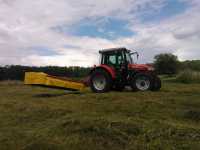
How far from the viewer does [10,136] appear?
7.69m

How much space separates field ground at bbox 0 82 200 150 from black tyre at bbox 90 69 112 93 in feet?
12.8

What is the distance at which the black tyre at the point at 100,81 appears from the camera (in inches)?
594

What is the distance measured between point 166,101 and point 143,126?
145 inches

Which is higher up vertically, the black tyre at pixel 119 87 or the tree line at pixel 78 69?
the tree line at pixel 78 69

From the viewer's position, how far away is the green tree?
128ft

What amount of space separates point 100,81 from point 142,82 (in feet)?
6.60

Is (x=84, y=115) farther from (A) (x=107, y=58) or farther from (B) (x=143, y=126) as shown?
(A) (x=107, y=58)

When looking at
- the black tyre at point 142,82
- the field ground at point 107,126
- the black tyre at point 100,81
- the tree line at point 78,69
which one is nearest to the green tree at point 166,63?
the tree line at point 78,69

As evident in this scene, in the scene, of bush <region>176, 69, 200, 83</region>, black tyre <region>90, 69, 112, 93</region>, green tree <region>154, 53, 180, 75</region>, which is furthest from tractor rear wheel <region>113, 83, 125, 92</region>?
green tree <region>154, 53, 180, 75</region>

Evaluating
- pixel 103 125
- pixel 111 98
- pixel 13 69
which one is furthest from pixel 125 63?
pixel 13 69

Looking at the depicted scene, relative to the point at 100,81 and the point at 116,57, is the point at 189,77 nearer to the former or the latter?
the point at 116,57

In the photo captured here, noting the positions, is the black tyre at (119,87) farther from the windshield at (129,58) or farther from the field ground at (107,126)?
the field ground at (107,126)

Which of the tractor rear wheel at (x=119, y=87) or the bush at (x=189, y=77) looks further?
the bush at (x=189, y=77)

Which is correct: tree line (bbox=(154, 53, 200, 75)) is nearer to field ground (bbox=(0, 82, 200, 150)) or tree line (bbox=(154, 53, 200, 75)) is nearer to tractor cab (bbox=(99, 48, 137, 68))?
tractor cab (bbox=(99, 48, 137, 68))
